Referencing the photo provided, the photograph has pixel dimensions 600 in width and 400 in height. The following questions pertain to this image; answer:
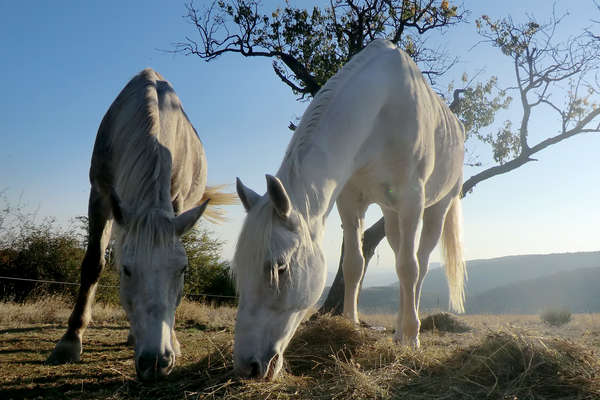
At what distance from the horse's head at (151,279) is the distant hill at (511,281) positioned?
180 feet

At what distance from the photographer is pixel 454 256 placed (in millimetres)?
5500

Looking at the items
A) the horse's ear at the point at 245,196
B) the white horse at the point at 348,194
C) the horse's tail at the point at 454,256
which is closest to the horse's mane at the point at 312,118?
the white horse at the point at 348,194

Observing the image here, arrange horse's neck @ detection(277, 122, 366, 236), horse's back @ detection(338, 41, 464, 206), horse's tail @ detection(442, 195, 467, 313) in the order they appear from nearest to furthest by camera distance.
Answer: horse's neck @ detection(277, 122, 366, 236) < horse's back @ detection(338, 41, 464, 206) < horse's tail @ detection(442, 195, 467, 313)

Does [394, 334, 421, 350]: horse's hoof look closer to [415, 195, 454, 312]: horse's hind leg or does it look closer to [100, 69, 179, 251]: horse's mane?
[415, 195, 454, 312]: horse's hind leg

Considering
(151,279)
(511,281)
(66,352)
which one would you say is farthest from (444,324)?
(511,281)

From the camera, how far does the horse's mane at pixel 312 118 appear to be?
2.68 m

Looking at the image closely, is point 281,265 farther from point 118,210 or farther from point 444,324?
point 444,324

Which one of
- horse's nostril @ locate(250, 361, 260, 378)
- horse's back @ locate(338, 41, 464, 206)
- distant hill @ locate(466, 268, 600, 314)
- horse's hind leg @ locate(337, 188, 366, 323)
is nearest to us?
horse's nostril @ locate(250, 361, 260, 378)

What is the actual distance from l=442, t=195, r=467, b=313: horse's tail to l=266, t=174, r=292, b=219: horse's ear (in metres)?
3.83

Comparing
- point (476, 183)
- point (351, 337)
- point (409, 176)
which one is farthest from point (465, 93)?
point (351, 337)

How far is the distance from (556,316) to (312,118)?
1003 centimetres

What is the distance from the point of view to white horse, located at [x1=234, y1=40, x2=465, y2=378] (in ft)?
6.92

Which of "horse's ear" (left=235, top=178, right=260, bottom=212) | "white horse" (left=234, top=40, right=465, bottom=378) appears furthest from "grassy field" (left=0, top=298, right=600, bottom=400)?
"horse's ear" (left=235, top=178, right=260, bottom=212)

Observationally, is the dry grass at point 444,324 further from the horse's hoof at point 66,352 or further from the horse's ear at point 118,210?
the horse's ear at point 118,210
